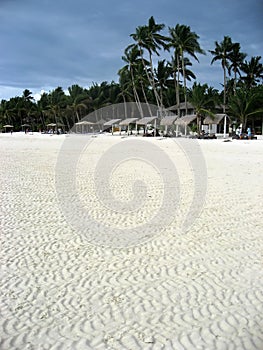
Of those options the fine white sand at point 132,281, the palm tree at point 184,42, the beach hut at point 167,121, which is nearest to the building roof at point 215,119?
the beach hut at point 167,121

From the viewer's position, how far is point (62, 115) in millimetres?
56844

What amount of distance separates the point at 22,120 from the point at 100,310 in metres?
71.8

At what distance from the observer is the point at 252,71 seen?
151 feet

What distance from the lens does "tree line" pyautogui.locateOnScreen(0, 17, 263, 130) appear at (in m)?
34.3

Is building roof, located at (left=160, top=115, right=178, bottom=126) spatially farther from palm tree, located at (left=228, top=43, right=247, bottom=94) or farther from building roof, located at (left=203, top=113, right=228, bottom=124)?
palm tree, located at (left=228, top=43, right=247, bottom=94)

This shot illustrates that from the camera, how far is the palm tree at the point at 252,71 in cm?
4541

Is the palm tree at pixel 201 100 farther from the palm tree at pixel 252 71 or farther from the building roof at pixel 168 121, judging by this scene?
the palm tree at pixel 252 71

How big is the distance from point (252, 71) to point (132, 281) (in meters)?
47.8

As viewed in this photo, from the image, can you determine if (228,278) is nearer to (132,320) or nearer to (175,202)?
(132,320)

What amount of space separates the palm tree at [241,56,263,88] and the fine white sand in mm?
43369

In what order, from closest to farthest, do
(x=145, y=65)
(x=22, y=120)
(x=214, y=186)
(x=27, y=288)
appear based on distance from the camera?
(x=27, y=288)
(x=214, y=186)
(x=145, y=65)
(x=22, y=120)

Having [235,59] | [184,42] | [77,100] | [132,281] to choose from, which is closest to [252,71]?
[235,59]

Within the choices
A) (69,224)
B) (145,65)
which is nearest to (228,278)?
(69,224)

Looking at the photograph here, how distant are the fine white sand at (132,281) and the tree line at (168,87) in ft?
93.5
